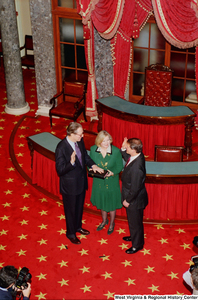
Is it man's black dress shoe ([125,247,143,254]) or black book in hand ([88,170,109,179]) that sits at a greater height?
black book in hand ([88,170,109,179])

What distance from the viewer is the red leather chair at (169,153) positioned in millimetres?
6117

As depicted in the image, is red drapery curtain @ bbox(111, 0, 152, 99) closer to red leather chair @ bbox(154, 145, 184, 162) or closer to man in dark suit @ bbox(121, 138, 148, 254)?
red leather chair @ bbox(154, 145, 184, 162)

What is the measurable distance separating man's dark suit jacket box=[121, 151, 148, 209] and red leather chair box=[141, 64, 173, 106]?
363 centimetres

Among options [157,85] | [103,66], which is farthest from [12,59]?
[157,85]

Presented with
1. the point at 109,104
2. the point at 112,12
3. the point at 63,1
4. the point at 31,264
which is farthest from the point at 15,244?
the point at 63,1

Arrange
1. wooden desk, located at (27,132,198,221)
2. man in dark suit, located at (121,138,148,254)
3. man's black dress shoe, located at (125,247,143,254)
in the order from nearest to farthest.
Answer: man in dark suit, located at (121,138,148,254)
man's black dress shoe, located at (125,247,143,254)
wooden desk, located at (27,132,198,221)

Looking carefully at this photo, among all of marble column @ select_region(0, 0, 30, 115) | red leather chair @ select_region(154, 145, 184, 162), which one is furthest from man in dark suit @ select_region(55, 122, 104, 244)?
marble column @ select_region(0, 0, 30, 115)

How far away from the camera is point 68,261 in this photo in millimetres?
5254

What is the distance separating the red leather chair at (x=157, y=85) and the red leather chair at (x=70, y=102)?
1273 millimetres

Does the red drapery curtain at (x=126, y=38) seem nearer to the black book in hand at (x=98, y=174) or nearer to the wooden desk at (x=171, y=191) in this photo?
the wooden desk at (x=171, y=191)

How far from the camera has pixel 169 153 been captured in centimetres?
614

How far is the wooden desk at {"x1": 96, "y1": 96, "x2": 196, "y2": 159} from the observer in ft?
23.4

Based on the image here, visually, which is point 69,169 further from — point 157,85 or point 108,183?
point 157,85

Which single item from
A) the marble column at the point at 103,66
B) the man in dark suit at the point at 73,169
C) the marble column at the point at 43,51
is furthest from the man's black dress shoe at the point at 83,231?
the marble column at the point at 43,51
